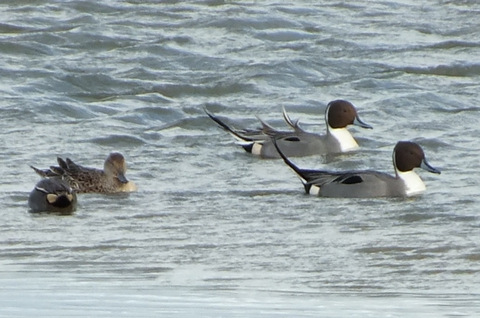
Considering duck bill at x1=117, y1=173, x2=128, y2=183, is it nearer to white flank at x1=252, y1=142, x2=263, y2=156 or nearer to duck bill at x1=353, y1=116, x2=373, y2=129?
white flank at x1=252, y1=142, x2=263, y2=156

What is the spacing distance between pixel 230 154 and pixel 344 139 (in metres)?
1.13

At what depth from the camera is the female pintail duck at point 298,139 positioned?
13875 millimetres

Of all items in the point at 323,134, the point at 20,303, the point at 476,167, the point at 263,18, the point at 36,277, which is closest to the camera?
the point at 20,303

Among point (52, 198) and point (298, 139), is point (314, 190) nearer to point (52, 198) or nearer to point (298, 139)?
point (52, 198)

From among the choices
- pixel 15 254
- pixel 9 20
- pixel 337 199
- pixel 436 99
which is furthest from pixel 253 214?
pixel 9 20

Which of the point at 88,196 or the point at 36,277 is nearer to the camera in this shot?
the point at 36,277

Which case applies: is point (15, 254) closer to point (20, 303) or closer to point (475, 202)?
point (20, 303)

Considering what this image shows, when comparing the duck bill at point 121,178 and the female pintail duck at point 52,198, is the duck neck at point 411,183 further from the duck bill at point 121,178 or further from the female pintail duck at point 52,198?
the female pintail duck at point 52,198

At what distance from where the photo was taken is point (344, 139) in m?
14.2

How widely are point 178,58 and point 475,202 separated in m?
8.60

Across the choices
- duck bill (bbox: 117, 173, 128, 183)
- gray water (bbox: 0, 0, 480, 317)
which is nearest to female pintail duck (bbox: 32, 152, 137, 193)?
duck bill (bbox: 117, 173, 128, 183)

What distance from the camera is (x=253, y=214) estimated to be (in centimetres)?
1055

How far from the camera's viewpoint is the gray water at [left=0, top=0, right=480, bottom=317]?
790 centimetres

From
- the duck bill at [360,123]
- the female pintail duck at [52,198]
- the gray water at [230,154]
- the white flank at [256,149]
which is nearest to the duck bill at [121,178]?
the gray water at [230,154]
